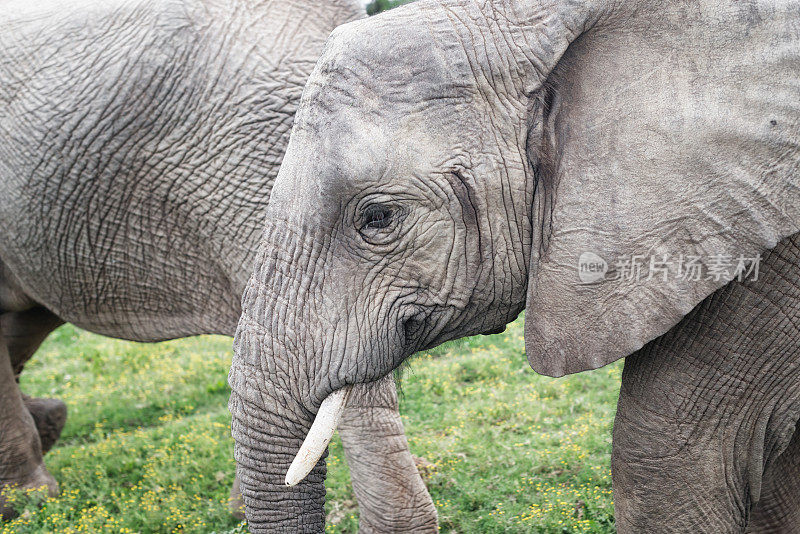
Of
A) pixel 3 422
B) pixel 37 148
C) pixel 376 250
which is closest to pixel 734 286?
pixel 376 250

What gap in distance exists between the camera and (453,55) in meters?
2.70

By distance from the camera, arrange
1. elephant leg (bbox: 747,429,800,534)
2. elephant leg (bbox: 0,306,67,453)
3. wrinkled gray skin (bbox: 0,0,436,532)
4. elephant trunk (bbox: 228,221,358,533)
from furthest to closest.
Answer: elephant leg (bbox: 0,306,67,453) → wrinkled gray skin (bbox: 0,0,436,532) → elephant leg (bbox: 747,429,800,534) → elephant trunk (bbox: 228,221,358,533)

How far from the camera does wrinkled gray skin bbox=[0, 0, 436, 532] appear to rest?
4336mm

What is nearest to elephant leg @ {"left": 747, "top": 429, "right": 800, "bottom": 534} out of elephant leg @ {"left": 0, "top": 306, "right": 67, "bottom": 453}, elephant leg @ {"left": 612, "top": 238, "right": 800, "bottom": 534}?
elephant leg @ {"left": 612, "top": 238, "right": 800, "bottom": 534}

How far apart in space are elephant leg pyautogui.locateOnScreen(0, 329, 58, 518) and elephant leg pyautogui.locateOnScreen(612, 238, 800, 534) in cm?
393

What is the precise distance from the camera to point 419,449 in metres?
5.51

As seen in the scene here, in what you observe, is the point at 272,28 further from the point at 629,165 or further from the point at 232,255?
the point at 629,165

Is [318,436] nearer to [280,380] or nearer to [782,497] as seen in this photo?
[280,380]

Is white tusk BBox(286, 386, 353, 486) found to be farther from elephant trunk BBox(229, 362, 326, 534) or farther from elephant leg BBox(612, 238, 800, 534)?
elephant leg BBox(612, 238, 800, 534)

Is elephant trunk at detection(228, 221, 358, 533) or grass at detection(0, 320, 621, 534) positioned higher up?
elephant trunk at detection(228, 221, 358, 533)

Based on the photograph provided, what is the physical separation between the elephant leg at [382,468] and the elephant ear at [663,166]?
5.90 feet

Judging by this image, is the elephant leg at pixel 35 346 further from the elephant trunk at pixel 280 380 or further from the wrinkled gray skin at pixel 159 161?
the elephant trunk at pixel 280 380

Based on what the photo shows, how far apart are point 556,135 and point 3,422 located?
4275 mm

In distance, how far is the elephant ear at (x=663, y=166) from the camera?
2508 millimetres
